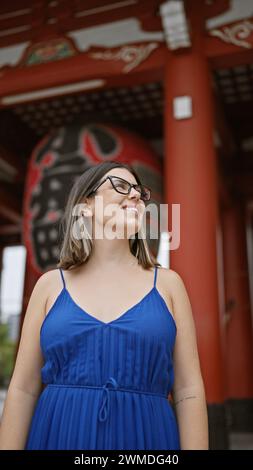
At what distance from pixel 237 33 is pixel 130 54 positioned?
34.0 inches

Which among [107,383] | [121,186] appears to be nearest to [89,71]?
[121,186]

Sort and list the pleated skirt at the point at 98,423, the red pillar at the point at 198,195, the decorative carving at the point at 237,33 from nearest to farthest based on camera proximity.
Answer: the pleated skirt at the point at 98,423 → the red pillar at the point at 198,195 → the decorative carving at the point at 237,33

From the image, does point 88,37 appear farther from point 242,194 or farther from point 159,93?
point 242,194

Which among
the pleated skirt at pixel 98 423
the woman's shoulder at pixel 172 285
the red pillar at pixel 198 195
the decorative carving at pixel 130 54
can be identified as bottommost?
the pleated skirt at pixel 98 423

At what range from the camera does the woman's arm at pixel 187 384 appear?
102 centimetres

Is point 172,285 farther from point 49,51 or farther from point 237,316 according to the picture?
point 237,316

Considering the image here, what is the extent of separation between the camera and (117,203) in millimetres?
1154

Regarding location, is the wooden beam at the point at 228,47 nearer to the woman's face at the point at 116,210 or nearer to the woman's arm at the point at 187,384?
the woman's face at the point at 116,210

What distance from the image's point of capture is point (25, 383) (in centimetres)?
107

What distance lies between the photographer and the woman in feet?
3.26

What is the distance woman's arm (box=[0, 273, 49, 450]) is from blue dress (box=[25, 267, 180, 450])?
0.09 ft

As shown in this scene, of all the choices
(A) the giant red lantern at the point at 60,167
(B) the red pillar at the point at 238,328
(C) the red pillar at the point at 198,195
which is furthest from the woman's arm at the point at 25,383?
(B) the red pillar at the point at 238,328

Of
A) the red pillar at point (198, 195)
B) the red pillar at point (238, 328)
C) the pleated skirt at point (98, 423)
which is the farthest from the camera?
the red pillar at point (238, 328)

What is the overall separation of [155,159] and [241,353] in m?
2.79
